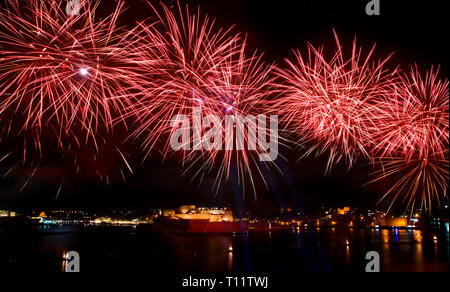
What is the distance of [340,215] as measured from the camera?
109375mm

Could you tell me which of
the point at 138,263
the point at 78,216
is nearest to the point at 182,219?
the point at 138,263

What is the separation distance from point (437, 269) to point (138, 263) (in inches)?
634

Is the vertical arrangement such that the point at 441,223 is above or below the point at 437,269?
above

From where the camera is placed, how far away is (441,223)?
8.24 metres
